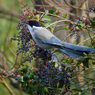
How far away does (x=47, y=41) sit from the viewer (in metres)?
1.65

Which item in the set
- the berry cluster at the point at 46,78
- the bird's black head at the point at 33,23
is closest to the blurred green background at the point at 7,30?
the bird's black head at the point at 33,23

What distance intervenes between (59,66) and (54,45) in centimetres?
25

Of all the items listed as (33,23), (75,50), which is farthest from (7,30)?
(75,50)

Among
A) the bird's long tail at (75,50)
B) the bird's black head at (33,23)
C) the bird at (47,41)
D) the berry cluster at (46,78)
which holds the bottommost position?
the berry cluster at (46,78)

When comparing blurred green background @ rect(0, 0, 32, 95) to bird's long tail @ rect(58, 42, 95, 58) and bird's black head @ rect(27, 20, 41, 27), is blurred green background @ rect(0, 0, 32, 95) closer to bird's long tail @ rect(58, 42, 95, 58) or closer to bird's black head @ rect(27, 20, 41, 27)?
bird's black head @ rect(27, 20, 41, 27)

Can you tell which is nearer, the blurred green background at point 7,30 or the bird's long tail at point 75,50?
the bird's long tail at point 75,50

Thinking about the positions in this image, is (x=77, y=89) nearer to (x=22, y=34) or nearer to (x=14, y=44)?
(x=22, y=34)

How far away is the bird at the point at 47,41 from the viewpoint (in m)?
1.41

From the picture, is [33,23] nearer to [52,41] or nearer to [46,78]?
[52,41]

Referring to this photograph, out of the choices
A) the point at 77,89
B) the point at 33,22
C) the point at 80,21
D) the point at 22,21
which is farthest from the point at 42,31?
the point at 77,89

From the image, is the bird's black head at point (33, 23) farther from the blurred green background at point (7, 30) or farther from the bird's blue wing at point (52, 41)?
the blurred green background at point (7, 30)

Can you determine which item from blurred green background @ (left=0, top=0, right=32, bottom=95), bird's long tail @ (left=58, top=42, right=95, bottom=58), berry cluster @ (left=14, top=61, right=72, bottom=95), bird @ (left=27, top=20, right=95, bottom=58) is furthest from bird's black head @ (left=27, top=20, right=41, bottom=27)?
blurred green background @ (left=0, top=0, right=32, bottom=95)

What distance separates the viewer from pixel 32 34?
1.50 m

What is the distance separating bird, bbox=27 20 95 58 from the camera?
1412mm
